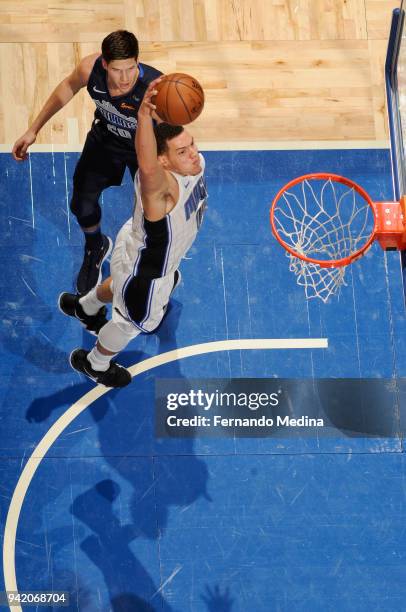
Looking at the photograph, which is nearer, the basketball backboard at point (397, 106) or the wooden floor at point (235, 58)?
the basketball backboard at point (397, 106)

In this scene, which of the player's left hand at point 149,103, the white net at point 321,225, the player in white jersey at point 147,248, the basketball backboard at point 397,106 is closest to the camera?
the player's left hand at point 149,103

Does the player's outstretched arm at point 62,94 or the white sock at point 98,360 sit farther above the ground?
the player's outstretched arm at point 62,94

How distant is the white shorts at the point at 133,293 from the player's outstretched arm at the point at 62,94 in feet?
3.56

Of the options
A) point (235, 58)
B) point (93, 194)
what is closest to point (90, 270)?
point (93, 194)

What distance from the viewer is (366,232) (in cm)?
833

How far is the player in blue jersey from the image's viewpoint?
6.95 metres

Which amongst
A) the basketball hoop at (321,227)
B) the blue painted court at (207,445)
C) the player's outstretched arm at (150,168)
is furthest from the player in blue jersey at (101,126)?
the basketball hoop at (321,227)

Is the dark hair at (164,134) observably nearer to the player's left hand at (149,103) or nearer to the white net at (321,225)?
the player's left hand at (149,103)

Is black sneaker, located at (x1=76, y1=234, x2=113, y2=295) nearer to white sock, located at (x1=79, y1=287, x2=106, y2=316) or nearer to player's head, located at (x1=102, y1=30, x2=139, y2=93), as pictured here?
white sock, located at (x1=79, y1=287, x2=106, y2=316)

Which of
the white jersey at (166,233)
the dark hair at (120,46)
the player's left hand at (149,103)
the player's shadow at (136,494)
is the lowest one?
the player's shadow at (136,494)

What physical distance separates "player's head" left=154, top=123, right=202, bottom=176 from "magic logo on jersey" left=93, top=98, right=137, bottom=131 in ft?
1.76

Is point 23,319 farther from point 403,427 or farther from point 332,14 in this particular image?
point 332,14

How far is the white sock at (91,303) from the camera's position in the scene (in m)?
7.89

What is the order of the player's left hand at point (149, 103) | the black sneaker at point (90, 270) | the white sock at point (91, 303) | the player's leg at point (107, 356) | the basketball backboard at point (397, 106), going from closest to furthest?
the player's left hand at point (149, 103), the basketball backboard at point (397, 106), the player's leg at point (107, 356), the white sock at point (91, 303), the black sneaker at point (90, 270)
